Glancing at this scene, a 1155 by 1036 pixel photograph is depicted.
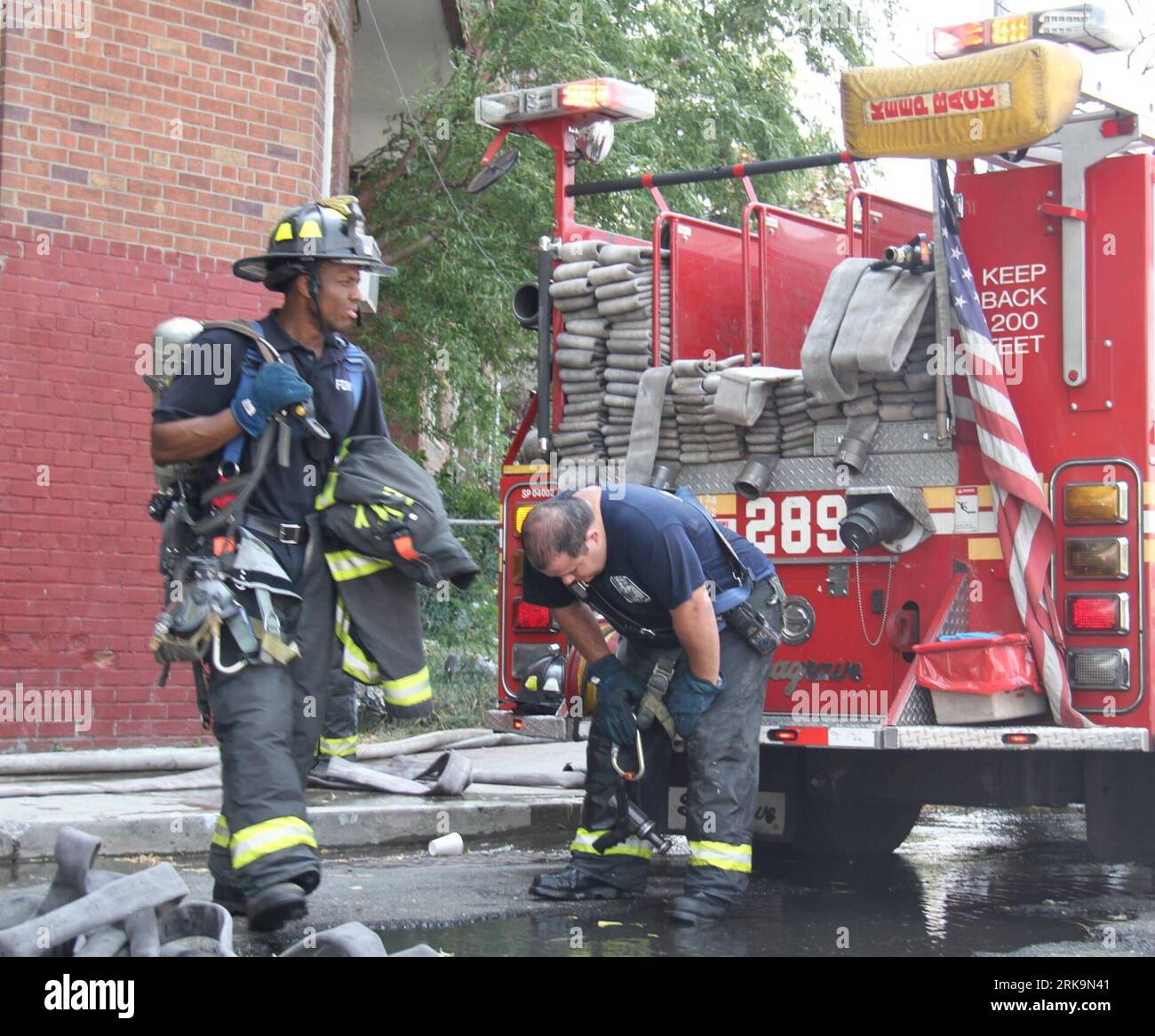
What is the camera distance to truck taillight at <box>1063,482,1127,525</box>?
18.1 feet

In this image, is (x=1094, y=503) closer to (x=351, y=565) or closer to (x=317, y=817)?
(x=351, y=565)

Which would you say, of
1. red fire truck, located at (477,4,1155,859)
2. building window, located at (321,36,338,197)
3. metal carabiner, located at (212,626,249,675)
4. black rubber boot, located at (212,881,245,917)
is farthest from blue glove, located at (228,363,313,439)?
building window, located at (321,36,338,197)

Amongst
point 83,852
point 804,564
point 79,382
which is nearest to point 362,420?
point 83,852

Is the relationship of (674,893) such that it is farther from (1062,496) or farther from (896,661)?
(1062,496)

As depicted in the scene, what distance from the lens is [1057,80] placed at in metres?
5.15

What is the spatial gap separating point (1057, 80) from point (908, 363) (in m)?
1.18

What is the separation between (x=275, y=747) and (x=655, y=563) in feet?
4.51

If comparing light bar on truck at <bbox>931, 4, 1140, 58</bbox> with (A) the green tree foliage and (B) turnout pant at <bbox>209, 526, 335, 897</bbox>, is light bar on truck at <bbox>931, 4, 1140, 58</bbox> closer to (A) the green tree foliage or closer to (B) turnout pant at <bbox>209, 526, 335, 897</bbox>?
(B) turnout pant at <bbox>209, 526, 335, 897</bbox>

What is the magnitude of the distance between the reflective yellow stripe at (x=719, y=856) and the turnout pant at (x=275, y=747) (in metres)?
1.37

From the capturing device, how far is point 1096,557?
5.53m

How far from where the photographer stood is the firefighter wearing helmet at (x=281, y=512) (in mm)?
4512

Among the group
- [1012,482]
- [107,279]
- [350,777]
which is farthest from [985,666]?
[107,279]

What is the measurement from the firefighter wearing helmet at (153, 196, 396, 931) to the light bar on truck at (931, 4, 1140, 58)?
2.13 metres

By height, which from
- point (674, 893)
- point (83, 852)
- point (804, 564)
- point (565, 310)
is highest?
point (565, 310)
